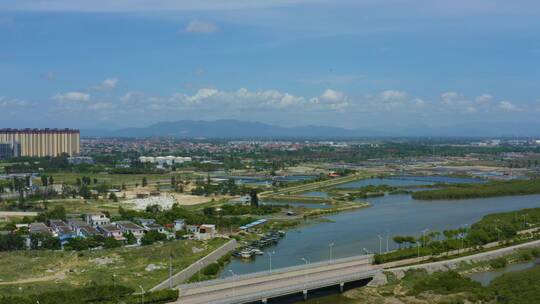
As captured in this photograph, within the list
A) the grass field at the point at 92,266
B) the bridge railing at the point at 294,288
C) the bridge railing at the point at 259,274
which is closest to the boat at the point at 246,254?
the grass field at the point at 92,266

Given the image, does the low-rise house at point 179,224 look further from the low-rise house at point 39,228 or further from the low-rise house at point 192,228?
the low-rise house at point 39,228

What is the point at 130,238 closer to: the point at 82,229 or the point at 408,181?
the point at 82,229

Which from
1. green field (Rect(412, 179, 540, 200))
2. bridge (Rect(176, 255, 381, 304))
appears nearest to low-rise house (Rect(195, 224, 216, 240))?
bridge (Rect(176, 255, 381, 304))

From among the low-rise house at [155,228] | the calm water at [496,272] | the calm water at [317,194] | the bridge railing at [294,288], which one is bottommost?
the calm water at [496,272]

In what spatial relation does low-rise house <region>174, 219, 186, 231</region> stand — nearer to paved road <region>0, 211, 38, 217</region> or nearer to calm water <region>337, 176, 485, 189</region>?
paved road <region>0, 211, 38, 217</region>

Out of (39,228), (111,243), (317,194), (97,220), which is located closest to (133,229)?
(111,243)

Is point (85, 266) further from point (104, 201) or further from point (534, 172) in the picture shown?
point (534, 172)
